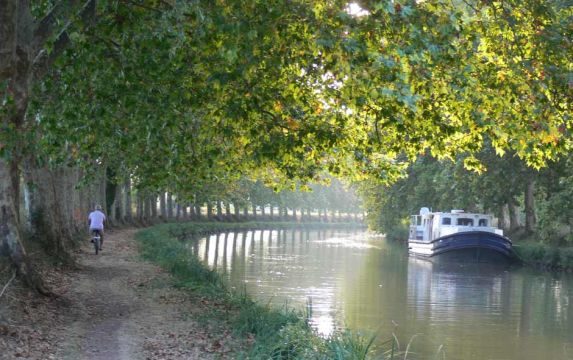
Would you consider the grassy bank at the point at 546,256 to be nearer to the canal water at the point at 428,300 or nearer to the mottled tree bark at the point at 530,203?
the canal water at the point at 428,300

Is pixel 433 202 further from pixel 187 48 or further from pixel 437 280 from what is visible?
pixel 187 48

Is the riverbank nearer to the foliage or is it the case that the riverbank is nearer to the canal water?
the canal water

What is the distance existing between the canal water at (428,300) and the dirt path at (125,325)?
314 cm

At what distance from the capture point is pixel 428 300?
2509 centimetres

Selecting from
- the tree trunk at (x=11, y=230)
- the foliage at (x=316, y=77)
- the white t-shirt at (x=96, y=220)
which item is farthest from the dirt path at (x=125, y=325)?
the white t-shirt at (x=96, y=220)

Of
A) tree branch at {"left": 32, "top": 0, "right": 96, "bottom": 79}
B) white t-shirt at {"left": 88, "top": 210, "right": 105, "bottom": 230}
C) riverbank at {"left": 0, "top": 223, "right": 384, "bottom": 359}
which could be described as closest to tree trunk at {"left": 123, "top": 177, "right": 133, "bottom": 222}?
white t-shirt at {"left": 88, "top": 210, "right": 105, "bottom": 230}

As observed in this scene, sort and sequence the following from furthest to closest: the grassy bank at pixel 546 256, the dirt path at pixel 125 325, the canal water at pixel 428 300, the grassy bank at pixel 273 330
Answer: the grassy bank at pixel 546 256, the canal water at pixel 428 300, the dirt path at pixel 125 325, the grassy bank at pixel 273 330

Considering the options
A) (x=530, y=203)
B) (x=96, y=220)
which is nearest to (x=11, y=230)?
(x=96, y=220)

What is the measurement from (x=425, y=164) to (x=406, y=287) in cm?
2848

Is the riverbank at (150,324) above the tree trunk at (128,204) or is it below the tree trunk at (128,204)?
below

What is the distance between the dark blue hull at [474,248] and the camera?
1574 inches

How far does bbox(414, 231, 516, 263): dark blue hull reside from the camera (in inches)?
1574

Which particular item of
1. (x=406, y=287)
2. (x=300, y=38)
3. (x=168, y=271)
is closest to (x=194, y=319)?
(x=300, y=38)

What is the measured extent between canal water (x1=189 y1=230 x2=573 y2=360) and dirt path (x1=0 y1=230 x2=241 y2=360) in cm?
314
